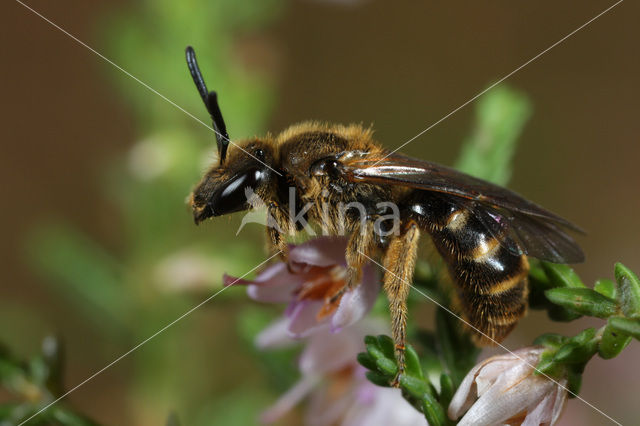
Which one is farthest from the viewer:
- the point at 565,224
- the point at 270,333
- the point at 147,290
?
the point at 147,290

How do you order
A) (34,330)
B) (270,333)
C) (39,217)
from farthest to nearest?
(39,217)
(34,330)
(270,333)

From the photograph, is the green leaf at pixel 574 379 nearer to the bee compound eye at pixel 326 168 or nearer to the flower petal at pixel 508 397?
the flower petal at pixel 508 397

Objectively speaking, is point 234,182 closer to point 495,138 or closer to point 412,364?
point 412,364

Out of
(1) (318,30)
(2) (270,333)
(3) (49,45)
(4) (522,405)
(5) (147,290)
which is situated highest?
(3) (49,45)

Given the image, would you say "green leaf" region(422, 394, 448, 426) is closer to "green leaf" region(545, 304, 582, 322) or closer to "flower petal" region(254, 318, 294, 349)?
"green leaf" region(545, 304, 582, 322)

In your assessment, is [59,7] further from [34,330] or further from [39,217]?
[34,330]

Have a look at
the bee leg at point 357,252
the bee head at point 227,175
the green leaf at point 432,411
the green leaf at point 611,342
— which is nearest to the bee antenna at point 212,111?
the bee head at point 227,175

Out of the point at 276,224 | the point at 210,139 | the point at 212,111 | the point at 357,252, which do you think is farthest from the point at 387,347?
the point at 210,139

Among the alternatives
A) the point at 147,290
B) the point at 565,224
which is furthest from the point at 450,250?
the point at 147,290
